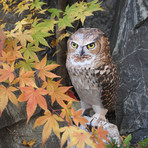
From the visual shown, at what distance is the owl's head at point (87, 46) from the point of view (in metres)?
1.28

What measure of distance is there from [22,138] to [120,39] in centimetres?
166

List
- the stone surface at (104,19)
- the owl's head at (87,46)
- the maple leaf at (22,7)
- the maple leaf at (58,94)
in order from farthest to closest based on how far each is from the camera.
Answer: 1. the stone surface at (104,19)
2. the maple leaf at (22,7)
3. the owl's head at (87,46)
4. the maple leaf at (58,94)

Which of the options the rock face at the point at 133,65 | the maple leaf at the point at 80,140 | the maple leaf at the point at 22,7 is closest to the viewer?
the maple leaf at the point at 80,140

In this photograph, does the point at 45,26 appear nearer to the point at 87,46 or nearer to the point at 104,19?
the point at 87,46

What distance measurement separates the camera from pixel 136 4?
6.96ft

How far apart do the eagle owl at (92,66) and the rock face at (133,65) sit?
0.78 metres

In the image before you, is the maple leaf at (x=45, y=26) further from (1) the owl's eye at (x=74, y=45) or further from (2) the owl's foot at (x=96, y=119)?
(2) the owl's foot at (x=96, y=119)

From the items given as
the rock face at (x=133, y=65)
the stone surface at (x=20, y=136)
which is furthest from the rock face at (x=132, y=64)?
the stone surface at (x=20, y=136)

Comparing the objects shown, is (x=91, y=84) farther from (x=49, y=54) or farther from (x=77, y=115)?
(x=49, y=54)

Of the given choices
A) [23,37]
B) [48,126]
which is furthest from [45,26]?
[48,126]

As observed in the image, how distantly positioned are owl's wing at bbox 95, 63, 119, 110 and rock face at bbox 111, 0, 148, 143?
28.9 inches

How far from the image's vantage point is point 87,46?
129 centimetres

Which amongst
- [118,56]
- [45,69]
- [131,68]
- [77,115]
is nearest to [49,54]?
[118,56]

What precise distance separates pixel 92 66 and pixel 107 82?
182 mm
